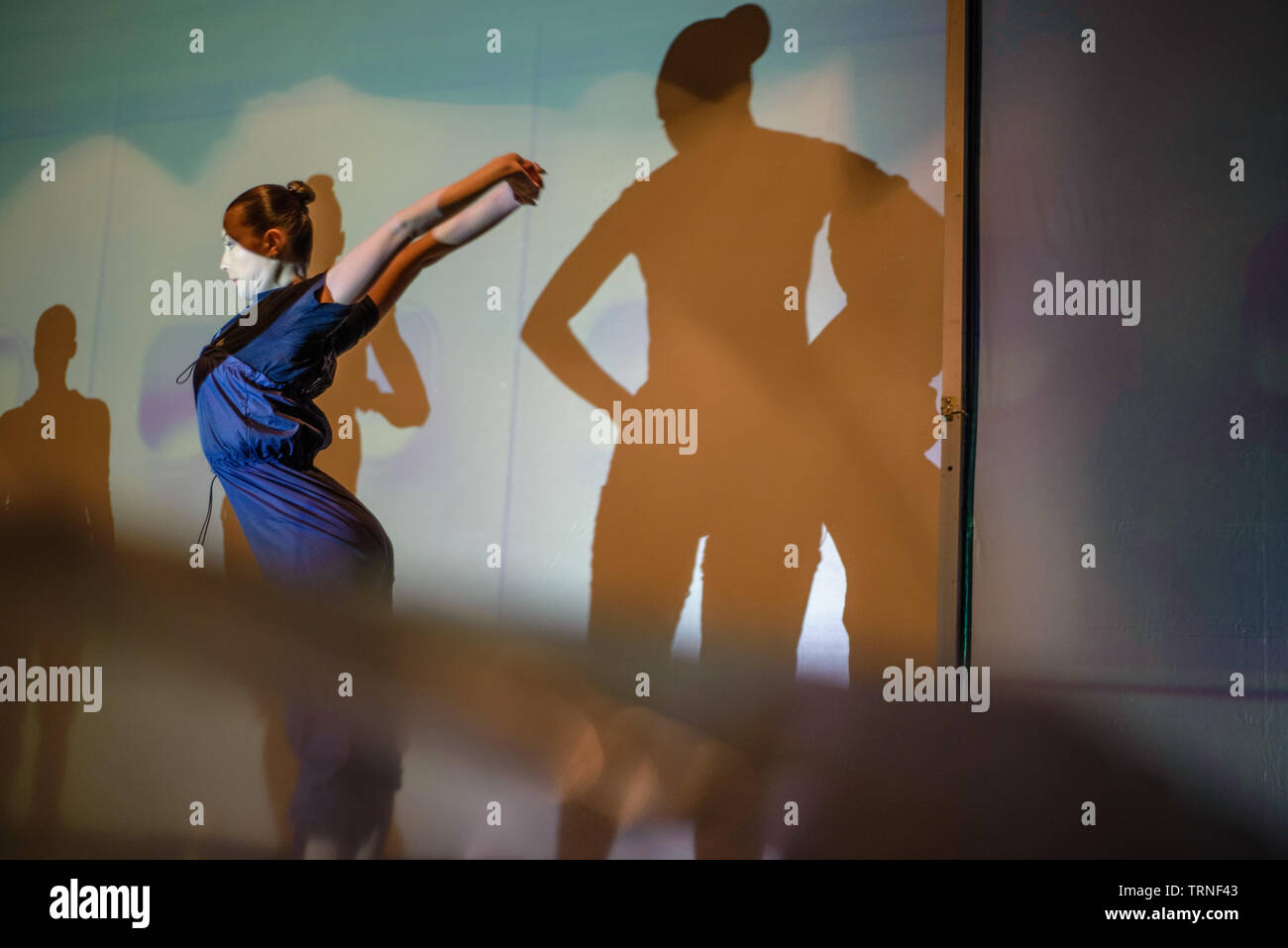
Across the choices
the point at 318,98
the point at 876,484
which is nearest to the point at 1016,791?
the point at 876,484

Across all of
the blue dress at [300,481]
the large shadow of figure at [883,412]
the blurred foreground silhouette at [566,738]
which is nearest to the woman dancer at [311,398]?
the blue dress at [300,481]

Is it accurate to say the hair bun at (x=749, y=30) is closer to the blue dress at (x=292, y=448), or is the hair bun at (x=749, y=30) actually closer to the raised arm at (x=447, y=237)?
the raised arm at (x=447, y=237)

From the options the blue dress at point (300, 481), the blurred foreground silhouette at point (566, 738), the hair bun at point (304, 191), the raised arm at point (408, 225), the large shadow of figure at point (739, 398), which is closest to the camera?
the blurred foreground silhouette at point (566, 738)

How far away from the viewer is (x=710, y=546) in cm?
283

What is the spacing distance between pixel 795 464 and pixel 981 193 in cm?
82

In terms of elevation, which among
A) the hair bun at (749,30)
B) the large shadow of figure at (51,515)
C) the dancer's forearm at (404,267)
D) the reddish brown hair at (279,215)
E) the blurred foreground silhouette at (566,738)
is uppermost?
the hair bun at (749,30)

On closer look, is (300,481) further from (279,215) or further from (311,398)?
(279,215)

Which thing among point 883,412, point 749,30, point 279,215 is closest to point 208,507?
point 279,215

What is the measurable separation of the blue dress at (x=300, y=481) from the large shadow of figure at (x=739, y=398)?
0.56 metres

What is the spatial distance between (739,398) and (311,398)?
114 cm

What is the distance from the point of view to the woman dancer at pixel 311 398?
9.68 feet

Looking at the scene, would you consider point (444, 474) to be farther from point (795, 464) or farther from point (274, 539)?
point (795, 464)

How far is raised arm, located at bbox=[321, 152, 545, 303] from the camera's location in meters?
3.01

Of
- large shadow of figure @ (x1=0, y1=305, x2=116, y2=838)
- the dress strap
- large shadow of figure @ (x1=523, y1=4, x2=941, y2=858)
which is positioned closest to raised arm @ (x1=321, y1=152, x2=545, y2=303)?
large shadow of figure @ (x1=523, y1=4, x2=941, y2=858)
